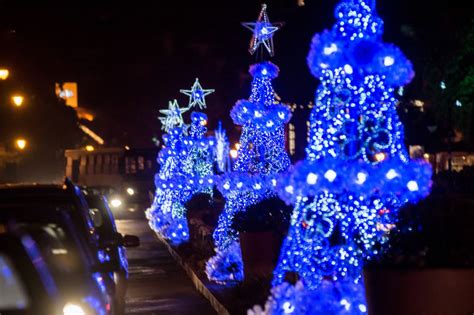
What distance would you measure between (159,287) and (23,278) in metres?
12.4

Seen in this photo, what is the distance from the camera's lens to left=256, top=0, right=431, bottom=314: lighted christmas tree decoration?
1084cm

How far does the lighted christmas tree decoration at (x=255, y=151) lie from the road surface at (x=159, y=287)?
1.21 meters

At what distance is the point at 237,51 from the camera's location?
5784cm

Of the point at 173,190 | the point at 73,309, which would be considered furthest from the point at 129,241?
the point at 173,190

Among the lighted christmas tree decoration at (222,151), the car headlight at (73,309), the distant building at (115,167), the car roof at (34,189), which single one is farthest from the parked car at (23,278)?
the distant building at (115,167)

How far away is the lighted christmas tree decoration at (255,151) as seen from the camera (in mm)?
17500

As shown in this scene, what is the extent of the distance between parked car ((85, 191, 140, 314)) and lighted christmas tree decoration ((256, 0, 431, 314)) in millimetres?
2013

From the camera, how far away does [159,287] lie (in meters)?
18.2

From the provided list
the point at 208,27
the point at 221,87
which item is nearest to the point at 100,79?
the point at 208,27

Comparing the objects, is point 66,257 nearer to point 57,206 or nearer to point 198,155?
point 57,206

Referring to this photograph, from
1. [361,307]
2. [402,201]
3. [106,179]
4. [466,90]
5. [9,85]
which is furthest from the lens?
[106,179]

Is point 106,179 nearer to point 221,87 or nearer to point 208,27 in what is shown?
point 221,87

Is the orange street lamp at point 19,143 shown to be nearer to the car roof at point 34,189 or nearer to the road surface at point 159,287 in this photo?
the road surface at point 159,287

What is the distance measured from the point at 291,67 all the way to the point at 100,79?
5007cm
